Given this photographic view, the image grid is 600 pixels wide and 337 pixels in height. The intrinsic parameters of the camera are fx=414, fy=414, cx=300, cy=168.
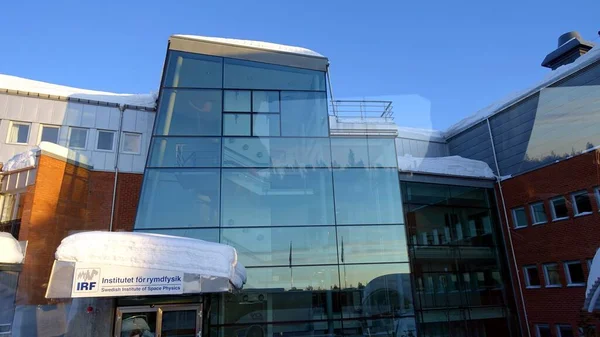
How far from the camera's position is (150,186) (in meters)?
11.2

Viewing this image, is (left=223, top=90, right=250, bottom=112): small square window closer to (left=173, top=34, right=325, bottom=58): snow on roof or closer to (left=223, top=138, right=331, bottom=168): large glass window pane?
(left=223, top=138, right=331, bottom=168): large glass window pane

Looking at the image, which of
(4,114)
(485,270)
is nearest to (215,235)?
(4,114)

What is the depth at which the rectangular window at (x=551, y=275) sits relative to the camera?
555 inches

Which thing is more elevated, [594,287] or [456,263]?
[456,263]

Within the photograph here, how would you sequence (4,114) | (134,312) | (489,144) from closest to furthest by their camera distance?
(134,312), (4,114), (489,144)

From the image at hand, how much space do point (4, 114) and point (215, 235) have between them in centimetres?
864

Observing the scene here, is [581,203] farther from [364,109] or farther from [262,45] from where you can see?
[262,45]

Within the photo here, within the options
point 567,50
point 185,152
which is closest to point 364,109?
point 185,152

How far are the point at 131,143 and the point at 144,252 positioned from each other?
25.2 ft

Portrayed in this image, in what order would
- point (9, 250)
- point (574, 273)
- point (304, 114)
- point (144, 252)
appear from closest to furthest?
point (144, 252)
point (9, 250)
point (304, 114)
point (574, 273)

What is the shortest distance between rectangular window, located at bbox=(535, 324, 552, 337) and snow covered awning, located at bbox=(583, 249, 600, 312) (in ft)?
13.8

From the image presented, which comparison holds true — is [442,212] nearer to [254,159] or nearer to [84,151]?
[254,159]

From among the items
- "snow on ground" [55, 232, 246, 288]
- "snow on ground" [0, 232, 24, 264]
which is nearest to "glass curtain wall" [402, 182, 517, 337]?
"snow on ground" [55, 232, 246, 288]

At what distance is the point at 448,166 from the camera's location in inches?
647
